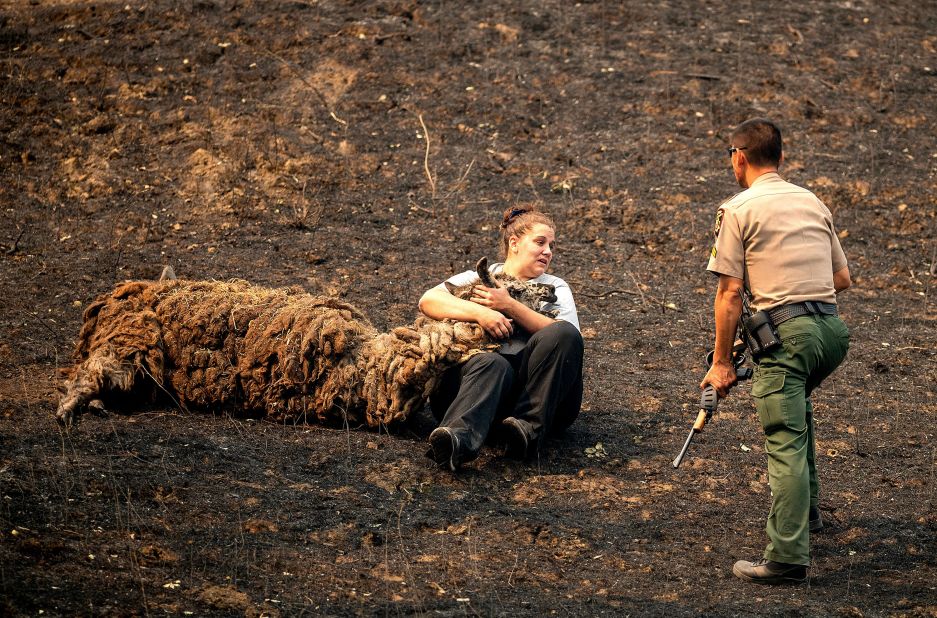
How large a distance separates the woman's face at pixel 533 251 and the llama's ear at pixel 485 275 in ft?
1.03

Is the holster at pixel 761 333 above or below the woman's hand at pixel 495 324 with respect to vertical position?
above

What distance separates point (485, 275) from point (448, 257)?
3265mm

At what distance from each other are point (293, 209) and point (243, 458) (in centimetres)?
462

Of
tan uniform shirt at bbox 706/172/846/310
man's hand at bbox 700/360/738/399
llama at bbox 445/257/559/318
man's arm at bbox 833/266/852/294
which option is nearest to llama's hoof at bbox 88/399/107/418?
llama at bbox 445/257/559/318

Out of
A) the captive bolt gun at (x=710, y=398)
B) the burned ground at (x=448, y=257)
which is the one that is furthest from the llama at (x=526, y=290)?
the captive bolt gun at (x=710, y=398)

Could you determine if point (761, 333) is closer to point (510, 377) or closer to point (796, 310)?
point (796, 310)

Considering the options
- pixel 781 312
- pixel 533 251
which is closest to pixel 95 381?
pixel 533 251

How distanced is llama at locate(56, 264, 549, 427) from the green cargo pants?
1620 millimetres

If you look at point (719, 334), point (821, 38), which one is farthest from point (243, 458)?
point (821, 38)

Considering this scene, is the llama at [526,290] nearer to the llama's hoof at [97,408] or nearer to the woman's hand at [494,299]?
the woman's hand at [494,299]

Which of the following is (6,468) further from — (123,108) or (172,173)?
(123,108)

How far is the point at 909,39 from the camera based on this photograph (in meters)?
12.4

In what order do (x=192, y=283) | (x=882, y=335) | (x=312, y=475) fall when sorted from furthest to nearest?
(x=882, y=335)
(x=192, y=283)
(x=312, y=475)

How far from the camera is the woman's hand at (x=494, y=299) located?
5.65 meters
